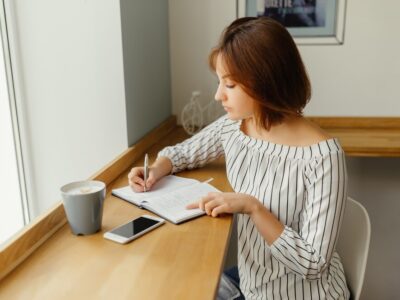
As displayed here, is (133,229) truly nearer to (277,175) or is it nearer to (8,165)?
(277,175)

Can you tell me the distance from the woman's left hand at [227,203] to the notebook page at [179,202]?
1.2 inches

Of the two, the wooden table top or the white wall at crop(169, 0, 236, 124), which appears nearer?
the wooden table top

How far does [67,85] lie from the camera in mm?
1400

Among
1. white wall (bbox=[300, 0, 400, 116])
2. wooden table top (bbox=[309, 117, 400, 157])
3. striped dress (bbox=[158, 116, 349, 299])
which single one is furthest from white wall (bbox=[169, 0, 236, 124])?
striped dress (bbox=[158, 116, 349, 299])

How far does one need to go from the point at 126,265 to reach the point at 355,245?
642 mm

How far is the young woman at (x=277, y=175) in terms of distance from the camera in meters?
0.88

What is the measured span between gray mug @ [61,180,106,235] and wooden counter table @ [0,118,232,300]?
0.02 metres

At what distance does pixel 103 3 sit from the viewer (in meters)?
1.29

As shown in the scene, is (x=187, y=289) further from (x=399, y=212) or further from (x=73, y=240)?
(x=399, y=212)

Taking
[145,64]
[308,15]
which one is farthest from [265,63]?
[308,15]

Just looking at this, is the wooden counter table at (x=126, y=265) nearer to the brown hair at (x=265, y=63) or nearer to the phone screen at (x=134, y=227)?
the phone screen at (x=134, y=227)

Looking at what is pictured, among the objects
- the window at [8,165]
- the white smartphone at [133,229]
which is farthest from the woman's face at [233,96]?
the window at [8,165]

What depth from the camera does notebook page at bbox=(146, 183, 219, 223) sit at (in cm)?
99

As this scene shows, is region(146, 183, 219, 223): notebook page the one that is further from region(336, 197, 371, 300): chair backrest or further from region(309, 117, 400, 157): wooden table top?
region(309, 117, 400, 157): wooden table top
